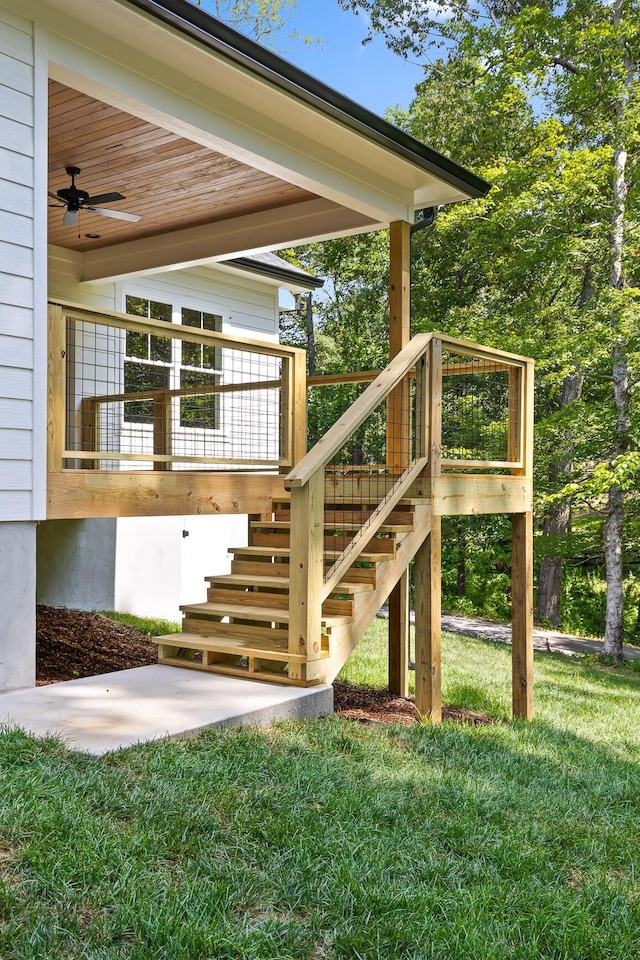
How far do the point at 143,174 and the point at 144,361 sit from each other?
10.9 feet

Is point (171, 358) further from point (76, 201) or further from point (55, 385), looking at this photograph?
point (55, 385)

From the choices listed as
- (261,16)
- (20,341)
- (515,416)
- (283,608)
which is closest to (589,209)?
(515,416)

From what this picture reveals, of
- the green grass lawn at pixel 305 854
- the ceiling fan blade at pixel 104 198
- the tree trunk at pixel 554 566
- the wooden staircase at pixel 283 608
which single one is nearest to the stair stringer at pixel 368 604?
the wooden staircase at pixel 283 608

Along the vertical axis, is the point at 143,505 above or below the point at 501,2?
below

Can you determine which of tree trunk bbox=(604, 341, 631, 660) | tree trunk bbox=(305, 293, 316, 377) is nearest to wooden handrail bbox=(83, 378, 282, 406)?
tree trunk bbox=(604, 341, 631, 660)

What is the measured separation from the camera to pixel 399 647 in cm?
794

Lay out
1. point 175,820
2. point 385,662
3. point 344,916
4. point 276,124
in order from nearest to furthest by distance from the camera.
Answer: point 344,916 < point 175,820 < point 276,124 < point 385,662

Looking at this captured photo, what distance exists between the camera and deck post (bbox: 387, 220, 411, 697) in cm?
749

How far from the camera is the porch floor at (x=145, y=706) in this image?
13.5 ft

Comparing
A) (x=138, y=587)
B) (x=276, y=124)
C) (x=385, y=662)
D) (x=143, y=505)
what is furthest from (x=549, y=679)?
(x=276, y=124)

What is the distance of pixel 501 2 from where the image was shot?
2006 cm

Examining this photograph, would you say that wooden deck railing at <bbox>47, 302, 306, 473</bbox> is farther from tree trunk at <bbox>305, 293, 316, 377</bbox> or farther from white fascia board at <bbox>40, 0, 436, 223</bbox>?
tree trunk at <bbox>305, 293, 316, 377</bbox>

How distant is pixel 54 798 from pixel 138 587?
7986 millimetres

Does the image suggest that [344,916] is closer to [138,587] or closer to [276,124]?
[276,124]
